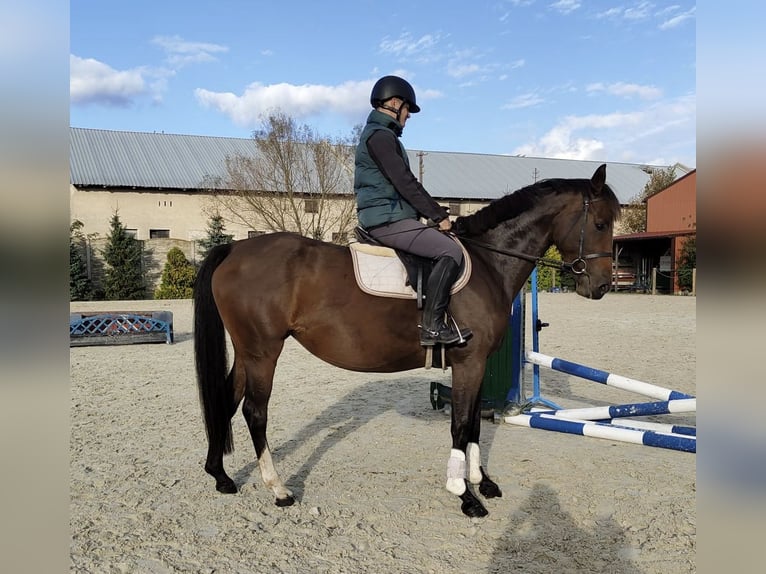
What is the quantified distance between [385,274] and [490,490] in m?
1.85

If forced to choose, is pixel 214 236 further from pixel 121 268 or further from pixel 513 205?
pixel 513 205

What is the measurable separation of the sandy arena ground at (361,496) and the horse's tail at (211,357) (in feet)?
1.63

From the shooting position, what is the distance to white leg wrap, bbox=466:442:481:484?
4.33 metres

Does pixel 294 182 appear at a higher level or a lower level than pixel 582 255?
higher

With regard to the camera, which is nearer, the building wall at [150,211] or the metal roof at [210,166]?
the building wall at [150,211]

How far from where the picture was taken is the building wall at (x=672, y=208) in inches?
1191

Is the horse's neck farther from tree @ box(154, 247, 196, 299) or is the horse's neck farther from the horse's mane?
tree @ box(154, 247, 196, 299)

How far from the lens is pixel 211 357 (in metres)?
4.29

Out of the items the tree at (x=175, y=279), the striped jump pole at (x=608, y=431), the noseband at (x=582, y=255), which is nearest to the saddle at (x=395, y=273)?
the noseband at (x=582, y=255)

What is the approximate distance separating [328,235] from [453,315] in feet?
89.6

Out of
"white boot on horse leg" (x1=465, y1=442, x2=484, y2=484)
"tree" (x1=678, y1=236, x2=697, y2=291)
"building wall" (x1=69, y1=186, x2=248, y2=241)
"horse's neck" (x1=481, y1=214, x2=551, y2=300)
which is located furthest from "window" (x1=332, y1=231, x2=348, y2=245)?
"white boot on horse leg" (x1=465, y1=442, x2=484, y2=484)

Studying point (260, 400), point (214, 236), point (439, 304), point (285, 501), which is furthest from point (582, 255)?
point (214, 236)

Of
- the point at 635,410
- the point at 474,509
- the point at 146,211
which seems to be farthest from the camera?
the point at 146,211

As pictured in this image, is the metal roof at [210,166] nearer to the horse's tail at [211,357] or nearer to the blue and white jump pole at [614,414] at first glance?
the blue and white jump pole at [614,414]
